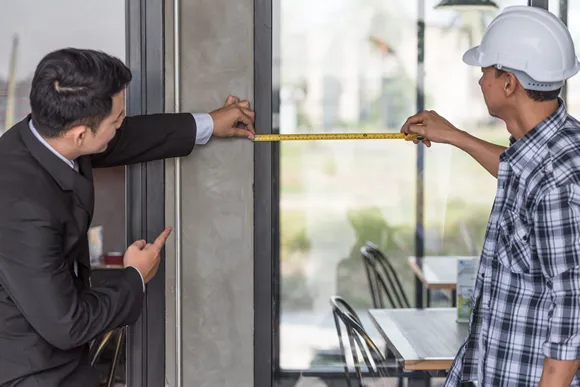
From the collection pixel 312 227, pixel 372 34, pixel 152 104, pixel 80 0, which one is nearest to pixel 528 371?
pixel 152 104

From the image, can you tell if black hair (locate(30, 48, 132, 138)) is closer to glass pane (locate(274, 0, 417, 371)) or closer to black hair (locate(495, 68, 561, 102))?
black hair (locate(495, 68, 561, 102))

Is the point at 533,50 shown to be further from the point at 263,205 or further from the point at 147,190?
the point at 147,190

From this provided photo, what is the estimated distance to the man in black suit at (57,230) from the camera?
5.71ft

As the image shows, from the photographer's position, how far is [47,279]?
1.73 metres

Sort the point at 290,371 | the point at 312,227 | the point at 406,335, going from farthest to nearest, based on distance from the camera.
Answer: the point at 312,227, the point at 406,335, the point at 290,371

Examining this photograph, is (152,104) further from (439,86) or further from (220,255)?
(439,86)

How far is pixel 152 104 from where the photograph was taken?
2.29 meters

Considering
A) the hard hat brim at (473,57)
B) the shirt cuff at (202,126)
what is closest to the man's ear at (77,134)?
the shirt cuff at (202,126)

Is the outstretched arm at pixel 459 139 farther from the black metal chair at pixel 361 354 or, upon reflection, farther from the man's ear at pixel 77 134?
the man's ear at pixel 77 134

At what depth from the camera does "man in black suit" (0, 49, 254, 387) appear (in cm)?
174

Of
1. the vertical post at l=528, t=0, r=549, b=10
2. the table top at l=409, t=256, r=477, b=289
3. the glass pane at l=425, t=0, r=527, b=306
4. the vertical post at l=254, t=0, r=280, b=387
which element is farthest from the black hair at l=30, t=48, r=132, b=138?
the glass pane at l=425, t=0, r=527, b=306

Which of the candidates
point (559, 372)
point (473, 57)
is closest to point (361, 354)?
point (559, 372)

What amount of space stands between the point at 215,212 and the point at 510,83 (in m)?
0.93

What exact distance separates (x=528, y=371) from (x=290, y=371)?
3.30 feet
